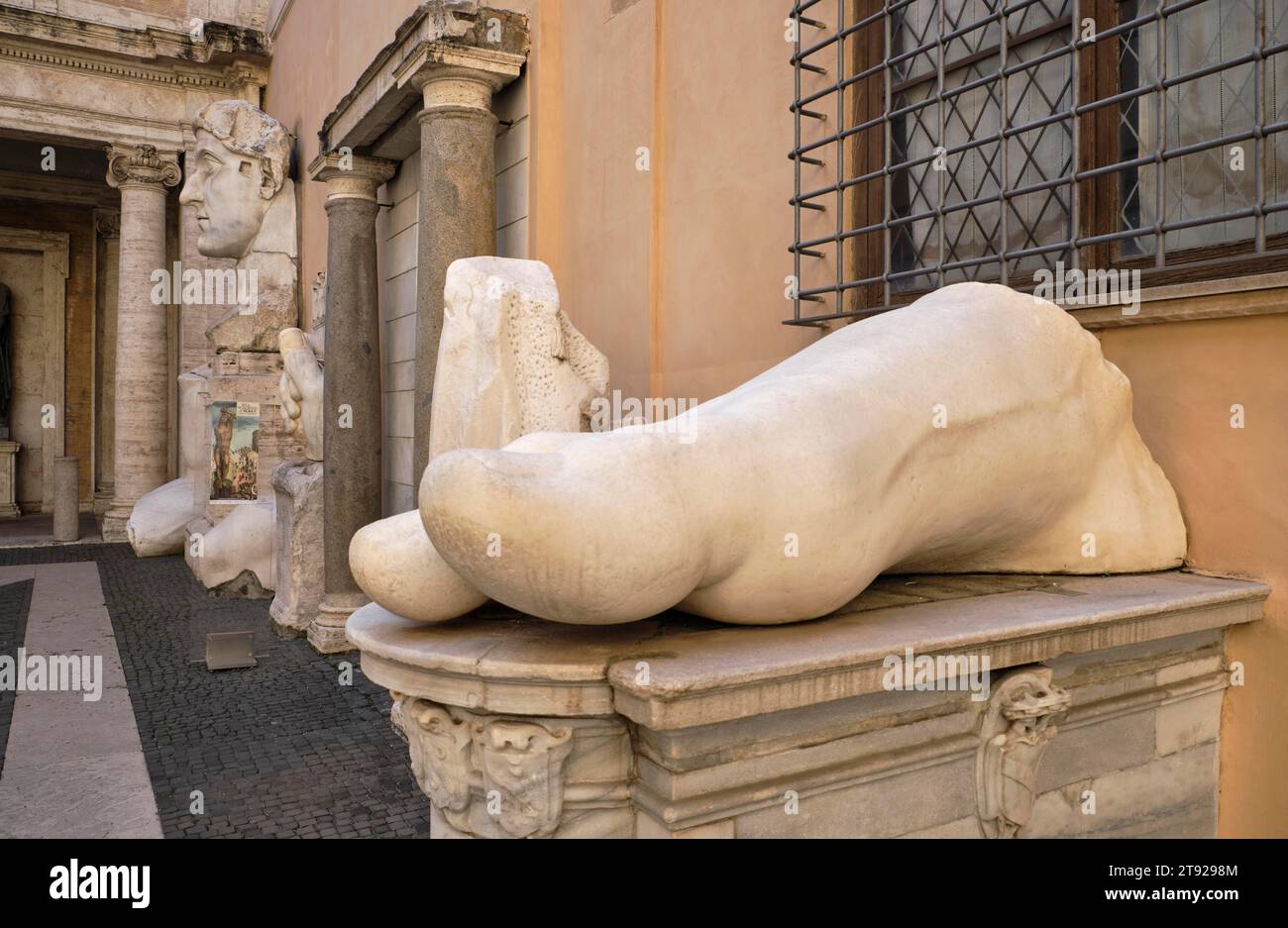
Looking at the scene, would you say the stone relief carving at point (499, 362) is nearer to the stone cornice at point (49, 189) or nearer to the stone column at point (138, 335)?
the stone column at point (138, 335)

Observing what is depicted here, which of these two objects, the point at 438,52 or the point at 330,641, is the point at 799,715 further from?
the point at 330,641

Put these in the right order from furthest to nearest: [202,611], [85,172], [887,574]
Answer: [85,172]
[202,611]
[887,574]

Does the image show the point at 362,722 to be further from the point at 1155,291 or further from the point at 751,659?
the point at 1155,291

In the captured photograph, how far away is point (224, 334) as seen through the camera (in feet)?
23.7

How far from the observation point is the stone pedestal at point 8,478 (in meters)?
12.4

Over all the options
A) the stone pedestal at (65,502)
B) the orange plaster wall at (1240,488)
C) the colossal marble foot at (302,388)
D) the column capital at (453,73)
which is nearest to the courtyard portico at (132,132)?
the stone pedestal at (65,502)

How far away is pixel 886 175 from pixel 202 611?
517cm

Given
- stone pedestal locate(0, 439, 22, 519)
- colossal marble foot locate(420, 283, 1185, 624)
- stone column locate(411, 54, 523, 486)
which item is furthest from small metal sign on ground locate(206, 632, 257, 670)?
stone pedestal locate(0, 439, 22, 519)

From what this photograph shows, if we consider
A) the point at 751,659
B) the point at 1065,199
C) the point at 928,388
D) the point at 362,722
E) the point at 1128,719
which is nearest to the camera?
the point at 751,659

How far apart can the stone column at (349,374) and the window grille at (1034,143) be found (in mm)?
2924

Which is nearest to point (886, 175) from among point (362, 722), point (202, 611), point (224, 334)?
point (362, 722)

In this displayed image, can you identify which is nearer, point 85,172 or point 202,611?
point 202,611

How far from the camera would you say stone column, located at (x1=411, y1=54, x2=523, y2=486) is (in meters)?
4.47
